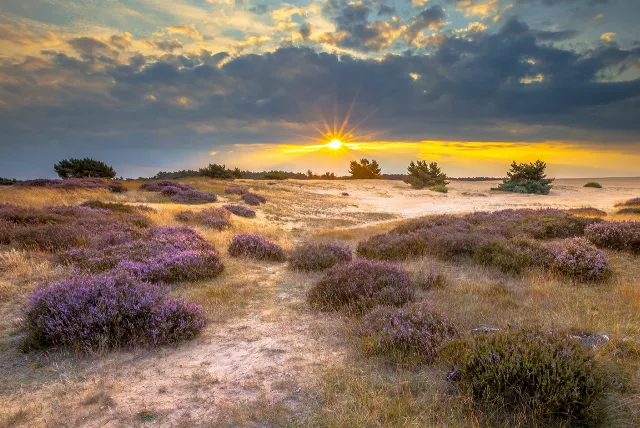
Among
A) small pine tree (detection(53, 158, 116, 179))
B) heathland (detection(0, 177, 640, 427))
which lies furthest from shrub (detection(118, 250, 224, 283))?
small pine tree (detection(53, 158, 116, 179))

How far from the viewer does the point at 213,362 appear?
4.23 metres

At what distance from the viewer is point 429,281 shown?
7023mm

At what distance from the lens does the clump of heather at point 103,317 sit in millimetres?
4484

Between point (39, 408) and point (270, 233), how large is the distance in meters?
12.0

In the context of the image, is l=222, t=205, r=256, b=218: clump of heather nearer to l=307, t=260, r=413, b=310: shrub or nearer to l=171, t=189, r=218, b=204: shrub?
l=171, t=189, r=218, b=204: shrub

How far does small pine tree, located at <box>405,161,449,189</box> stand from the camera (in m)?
50.1

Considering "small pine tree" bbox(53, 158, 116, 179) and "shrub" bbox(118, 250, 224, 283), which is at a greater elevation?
"small pine tree" bbox(53, 158, 116, 179)

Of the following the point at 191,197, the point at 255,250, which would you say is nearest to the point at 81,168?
the point at 191,197

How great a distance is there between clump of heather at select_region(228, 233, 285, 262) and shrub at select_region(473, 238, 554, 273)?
5.73 metres

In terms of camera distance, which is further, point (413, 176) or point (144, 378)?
point (413, 176)

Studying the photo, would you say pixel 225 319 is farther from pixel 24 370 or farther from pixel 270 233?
pixel 270 233

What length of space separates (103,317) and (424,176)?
50.1 m

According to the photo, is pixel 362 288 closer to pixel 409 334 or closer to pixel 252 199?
pixel 409 334

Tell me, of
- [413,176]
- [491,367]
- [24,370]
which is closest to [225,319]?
[24,370]
